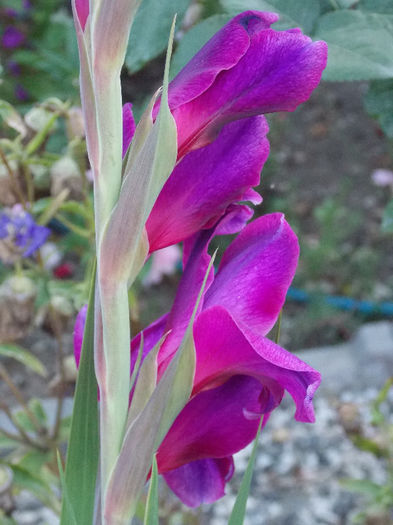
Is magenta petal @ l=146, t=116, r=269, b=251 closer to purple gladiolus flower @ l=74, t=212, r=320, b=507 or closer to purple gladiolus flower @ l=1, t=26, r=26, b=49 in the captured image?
purple gladiolus flower @ l=74, t=212, r=320, b=507

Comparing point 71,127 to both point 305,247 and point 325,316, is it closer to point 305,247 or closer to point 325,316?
point 325,316

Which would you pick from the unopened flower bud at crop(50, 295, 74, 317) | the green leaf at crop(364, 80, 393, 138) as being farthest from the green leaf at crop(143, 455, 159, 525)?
the unopened flower bud at crop(50, 295, 74, 317)

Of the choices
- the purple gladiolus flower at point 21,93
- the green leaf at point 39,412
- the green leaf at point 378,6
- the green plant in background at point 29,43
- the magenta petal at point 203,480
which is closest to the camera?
the magenta petal at point 203,480

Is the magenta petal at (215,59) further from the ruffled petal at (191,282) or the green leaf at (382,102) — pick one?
the green leaf at (382,102)

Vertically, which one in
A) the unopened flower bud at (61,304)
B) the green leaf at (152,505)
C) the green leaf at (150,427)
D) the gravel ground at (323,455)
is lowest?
the gravel ground at (323,455)

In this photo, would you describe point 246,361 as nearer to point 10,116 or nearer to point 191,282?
point 191,282

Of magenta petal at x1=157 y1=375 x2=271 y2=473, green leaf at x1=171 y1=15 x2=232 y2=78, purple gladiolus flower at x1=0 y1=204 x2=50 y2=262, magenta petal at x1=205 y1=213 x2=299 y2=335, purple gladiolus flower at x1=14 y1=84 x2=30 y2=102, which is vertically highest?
green leaf at x1=171 y1=15 x2=232 y2=78

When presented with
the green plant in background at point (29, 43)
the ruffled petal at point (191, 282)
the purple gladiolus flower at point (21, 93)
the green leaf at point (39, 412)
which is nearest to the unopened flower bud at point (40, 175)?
the green leaf at point (39, 412)
